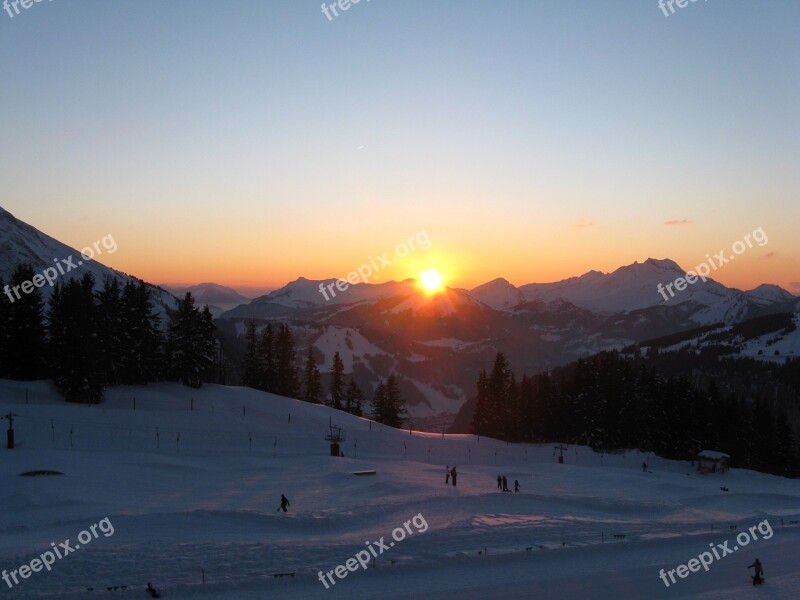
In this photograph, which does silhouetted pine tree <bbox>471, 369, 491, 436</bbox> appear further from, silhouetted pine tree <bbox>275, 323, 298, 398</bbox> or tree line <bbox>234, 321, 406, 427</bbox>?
silhouetted pine tree <bbox>275, 323, 298, 398</bbox>

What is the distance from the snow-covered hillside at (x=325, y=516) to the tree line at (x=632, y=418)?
45.5ft

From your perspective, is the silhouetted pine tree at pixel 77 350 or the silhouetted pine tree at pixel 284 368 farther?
the silhouetted pine tree at pixel 284 368

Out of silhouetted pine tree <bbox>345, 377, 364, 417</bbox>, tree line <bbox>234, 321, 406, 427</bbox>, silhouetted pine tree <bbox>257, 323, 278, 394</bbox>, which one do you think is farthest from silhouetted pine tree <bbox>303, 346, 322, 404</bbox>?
silhouetted pine tree <bbox>257, 323, 278, 394</bbox>

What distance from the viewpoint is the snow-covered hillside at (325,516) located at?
1048 inches

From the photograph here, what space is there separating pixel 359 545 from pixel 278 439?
1256 inches

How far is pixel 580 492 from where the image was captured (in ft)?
158

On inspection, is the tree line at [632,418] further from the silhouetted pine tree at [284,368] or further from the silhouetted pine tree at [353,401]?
the silhouetted pine tree at [284,368]

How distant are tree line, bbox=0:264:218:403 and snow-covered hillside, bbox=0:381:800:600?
287 centimetres

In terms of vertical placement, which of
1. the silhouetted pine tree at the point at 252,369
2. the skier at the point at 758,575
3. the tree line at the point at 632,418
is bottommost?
the skier at the point at 758,575

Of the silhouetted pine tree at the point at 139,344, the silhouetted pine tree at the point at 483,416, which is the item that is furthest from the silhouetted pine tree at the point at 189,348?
the silhouetted pine tree at the point at 483,416

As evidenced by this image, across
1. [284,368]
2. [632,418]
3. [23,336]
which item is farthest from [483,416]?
[23,336]

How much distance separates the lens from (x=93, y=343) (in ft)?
203

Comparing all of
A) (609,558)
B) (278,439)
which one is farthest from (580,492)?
(278,439)

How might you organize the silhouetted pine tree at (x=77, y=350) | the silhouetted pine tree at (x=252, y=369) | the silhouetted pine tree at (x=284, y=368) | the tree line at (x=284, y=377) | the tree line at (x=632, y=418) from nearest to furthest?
1. the silhouetted pine tree at (x=77, y=350)
2. the tree line at (x=632, y=418)
3. the silhouetted pine tree at (x=252, y=369)
4. the tree line at (x=284, y=377)
5. the silhouetted pine tree at (x=284, y=368)
